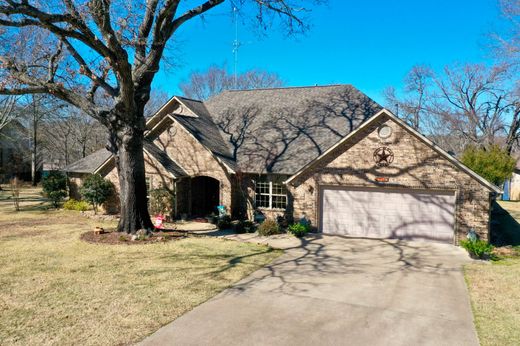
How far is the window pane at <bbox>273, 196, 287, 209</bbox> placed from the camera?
760 inches

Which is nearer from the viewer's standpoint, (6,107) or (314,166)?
(314,166)

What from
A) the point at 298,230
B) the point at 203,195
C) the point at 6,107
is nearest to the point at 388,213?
the point at 298,230

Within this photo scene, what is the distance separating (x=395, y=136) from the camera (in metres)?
15.3

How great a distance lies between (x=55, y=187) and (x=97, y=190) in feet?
22.6

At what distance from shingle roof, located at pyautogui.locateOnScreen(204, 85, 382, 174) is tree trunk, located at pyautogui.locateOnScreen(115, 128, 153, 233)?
5.77 m

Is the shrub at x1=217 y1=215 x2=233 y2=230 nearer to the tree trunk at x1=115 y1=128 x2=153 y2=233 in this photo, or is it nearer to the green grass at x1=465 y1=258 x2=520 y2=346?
the tree trunk at x1=115 y1=128 x2=153 y2=233

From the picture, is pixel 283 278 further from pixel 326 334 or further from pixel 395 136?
pixel 395 136

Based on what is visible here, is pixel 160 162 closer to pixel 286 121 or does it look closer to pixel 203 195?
pixel 203 195

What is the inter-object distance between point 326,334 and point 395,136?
10227mm

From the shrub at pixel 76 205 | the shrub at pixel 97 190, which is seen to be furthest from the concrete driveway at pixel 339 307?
the shrub at pixel 76 205

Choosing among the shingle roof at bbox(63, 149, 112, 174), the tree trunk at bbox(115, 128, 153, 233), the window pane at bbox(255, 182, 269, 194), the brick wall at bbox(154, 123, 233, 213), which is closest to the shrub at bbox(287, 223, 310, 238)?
the window pane at bbox(255, 182, 269, 194)

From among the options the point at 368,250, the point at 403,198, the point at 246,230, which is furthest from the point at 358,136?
the point at 246,230

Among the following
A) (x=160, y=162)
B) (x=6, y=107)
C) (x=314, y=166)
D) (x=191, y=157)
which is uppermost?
(x=6, y=107)

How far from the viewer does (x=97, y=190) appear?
20625 mm
